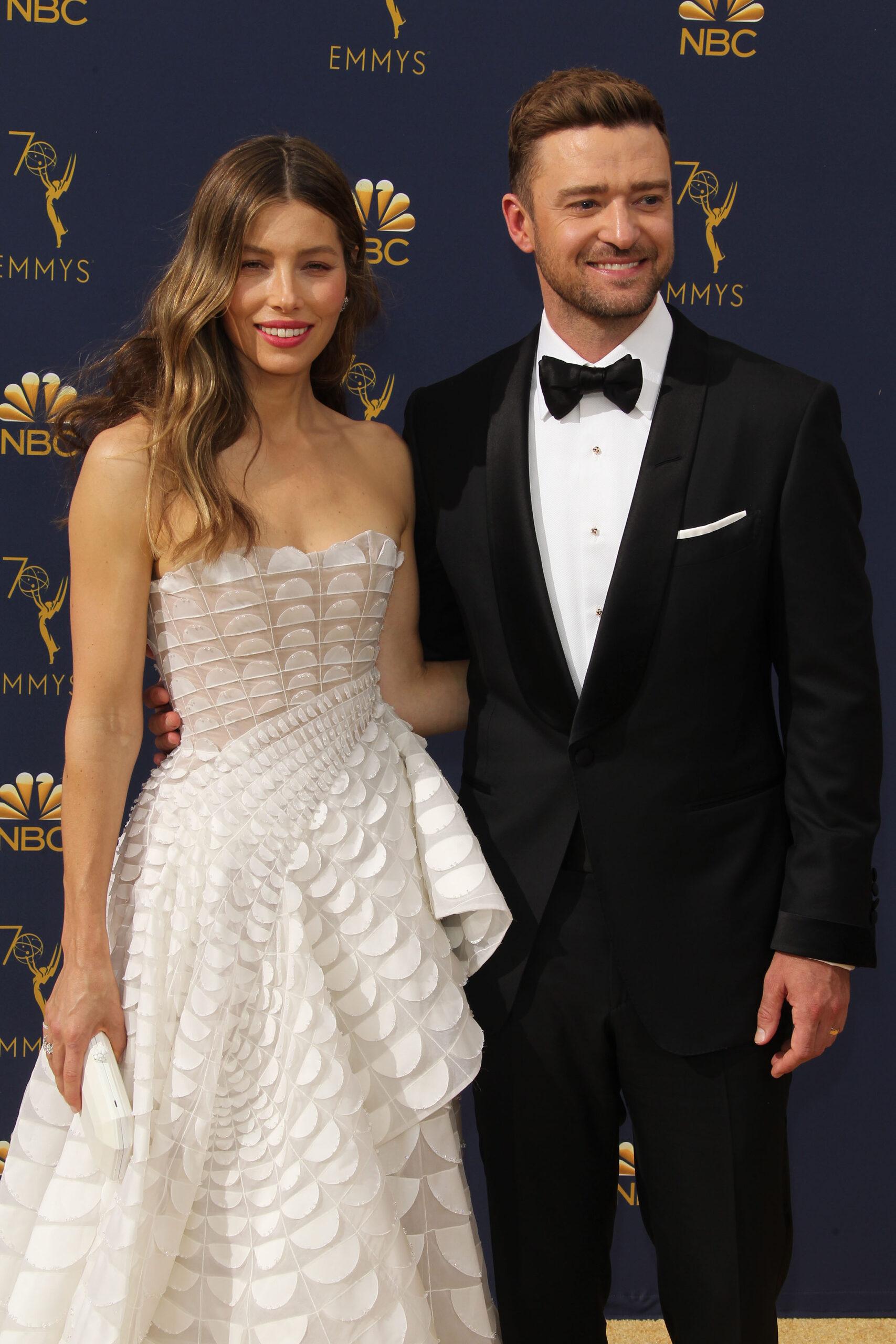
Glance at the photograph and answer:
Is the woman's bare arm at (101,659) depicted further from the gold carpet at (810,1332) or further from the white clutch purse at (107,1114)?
the gold carpet at (810,1332)

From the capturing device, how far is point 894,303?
2.30 metres

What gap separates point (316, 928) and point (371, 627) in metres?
0.42

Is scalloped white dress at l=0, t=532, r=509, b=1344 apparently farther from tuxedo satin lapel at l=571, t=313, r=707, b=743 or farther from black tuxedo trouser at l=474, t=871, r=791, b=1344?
tuxedo satin lapel at l=571, t=313, r=707, b=743

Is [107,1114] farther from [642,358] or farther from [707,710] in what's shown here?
[642,358]

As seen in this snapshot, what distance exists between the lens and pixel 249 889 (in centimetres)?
154

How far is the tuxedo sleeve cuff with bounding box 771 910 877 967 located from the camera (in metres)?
1.59

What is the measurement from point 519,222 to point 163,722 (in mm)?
868

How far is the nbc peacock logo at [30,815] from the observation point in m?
2.39

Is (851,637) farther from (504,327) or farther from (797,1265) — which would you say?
(797,1265)

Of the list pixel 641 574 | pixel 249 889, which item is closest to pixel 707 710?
pixel 641 574

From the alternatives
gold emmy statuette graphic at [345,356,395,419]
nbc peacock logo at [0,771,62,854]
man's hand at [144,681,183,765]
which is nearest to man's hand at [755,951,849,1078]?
man's hand at [144,681,183,765]

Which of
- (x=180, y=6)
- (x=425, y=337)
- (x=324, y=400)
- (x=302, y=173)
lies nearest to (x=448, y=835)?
(x=324, y=400)

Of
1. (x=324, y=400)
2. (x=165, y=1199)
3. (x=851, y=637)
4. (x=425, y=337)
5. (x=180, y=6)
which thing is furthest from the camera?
(x=425, y=337)

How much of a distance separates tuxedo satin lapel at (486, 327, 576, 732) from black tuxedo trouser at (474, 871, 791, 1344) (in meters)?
0.25
